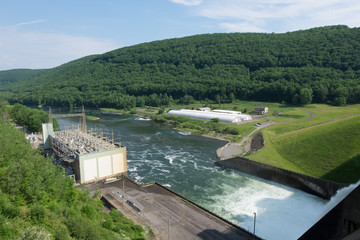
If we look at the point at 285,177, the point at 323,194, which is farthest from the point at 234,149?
the point at 323,194

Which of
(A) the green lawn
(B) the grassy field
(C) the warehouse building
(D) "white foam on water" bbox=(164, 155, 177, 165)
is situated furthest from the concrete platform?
(C) the warehouse building

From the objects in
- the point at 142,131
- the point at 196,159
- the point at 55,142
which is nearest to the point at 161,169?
the point at 196,159

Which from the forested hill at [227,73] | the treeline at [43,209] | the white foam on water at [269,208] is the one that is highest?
the forested hill at [227,73]

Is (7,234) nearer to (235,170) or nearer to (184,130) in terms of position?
(235,170)

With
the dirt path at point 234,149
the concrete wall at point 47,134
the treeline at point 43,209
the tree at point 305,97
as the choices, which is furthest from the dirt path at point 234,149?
the tree at point 305,97

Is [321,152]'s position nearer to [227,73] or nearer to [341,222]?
[341,222]

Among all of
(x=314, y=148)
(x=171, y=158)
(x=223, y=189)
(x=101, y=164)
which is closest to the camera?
(x=101, y=164)

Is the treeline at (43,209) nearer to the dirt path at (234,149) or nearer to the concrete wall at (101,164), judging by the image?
the concrete wall at (101,164)
